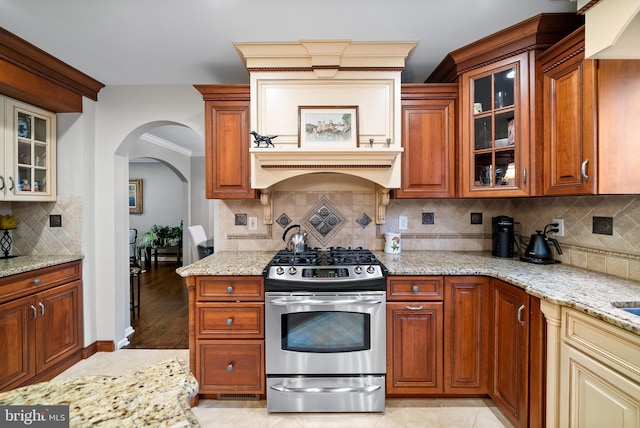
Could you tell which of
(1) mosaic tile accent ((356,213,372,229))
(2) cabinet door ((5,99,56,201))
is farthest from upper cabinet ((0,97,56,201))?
(1) mosaic tile accent ((356,213,372,229))

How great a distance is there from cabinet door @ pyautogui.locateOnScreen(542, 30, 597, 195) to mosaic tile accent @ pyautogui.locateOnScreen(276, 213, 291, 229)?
1906 millimetres

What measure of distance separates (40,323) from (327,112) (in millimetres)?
2685

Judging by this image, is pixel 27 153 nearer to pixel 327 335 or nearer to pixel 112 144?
pixel 112 144

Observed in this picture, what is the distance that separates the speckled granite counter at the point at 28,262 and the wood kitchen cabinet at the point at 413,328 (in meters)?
2.55

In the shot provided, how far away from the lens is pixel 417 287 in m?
2.00

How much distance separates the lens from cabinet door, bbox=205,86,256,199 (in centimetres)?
238

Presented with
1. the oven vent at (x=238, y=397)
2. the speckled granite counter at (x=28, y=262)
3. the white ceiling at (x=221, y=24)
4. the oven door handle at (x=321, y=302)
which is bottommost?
the oven vent at (x=238, y=397)

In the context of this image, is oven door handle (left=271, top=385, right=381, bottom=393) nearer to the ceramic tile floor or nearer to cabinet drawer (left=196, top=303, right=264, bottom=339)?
the ceramic tile floor

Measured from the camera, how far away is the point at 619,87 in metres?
1.55

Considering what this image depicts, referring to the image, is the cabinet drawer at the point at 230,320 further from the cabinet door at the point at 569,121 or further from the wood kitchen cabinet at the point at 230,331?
the cabinet door at the point at 569,121

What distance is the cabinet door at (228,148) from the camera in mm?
2383

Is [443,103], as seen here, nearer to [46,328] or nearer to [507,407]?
[507,407]

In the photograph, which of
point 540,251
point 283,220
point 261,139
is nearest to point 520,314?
point 540,251

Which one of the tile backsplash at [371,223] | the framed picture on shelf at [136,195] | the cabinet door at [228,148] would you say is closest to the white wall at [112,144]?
the cabinet door at [228,148]
